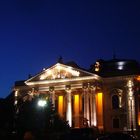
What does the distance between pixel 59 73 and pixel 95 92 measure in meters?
7.41

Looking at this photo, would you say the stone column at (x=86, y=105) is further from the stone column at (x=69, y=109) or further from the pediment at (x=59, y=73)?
the pediment at (x=59, y=73)

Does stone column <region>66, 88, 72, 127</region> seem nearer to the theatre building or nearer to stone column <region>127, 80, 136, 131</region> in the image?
the theatre building

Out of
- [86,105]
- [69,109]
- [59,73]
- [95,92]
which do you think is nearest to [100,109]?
[86,105]

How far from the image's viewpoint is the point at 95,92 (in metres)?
65.7

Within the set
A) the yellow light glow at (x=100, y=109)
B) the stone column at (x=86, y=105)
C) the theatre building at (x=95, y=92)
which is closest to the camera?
the theatre building at (x=95, y=92)

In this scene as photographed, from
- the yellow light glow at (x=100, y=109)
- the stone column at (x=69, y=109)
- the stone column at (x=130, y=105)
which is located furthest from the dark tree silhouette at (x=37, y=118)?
the stone column at (x=130, y=105)

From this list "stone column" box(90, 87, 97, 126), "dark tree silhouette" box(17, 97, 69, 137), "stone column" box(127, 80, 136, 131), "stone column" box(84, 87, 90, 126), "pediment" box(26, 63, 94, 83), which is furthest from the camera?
"pediment" box(26, 63, 94, 83)

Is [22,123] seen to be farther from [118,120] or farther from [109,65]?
[109,65]

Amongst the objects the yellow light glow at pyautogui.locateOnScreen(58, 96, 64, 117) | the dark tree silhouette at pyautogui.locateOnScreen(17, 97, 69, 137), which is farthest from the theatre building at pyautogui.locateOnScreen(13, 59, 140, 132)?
the dark tree silhouette at pyautogui.locateOnScreen(17, 97, 69, 137)

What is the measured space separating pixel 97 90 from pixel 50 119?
15305mm

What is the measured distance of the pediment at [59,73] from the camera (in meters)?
66.9

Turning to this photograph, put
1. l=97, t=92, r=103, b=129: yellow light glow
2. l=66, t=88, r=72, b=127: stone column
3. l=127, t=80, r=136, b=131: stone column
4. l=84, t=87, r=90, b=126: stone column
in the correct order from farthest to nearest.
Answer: l=66, t=88, r=72, b=127: stone column < l=97, t=92, r=103, b=129: yellow light glow < l=84, t=87, r=90, b=126: stone column < l=127, t=80, r=136, b=131: stone column

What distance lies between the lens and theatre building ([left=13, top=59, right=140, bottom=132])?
210 feet

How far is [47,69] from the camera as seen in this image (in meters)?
69.8
